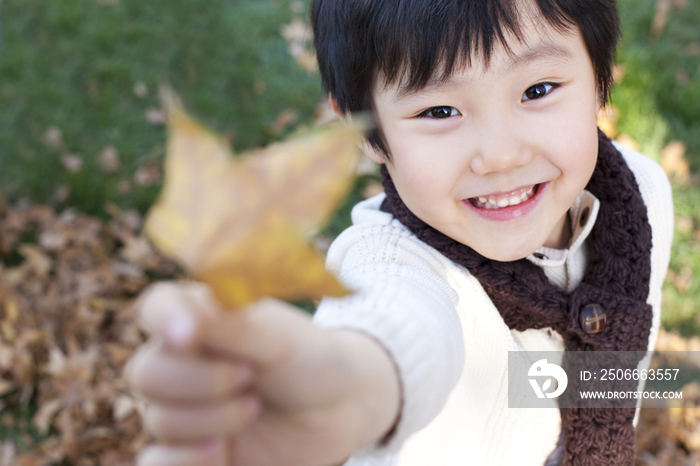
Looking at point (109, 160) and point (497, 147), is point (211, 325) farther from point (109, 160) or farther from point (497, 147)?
point (109, 160)

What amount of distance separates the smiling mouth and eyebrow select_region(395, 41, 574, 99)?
248 millimetres

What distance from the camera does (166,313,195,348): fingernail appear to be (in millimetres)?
471

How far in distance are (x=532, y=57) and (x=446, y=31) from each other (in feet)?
0.55

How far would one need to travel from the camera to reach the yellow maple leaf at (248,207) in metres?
0.45

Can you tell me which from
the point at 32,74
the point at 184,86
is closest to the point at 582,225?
the point at 184,86

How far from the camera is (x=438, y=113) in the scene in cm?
109

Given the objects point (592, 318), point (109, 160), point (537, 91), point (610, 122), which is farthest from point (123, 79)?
point (592, 318)

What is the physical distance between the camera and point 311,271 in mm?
461

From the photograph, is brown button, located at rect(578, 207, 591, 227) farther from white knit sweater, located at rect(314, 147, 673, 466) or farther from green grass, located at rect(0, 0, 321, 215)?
green grass, located at rect(0, 0, 321, 215)

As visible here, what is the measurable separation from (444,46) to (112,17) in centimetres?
382

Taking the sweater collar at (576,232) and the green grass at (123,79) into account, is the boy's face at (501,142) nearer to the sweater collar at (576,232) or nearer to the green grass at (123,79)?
the sweater collar at (576,232)

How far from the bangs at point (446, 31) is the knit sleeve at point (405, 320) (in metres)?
0.34

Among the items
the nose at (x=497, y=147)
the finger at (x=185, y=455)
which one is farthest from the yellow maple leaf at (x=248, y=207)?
the nose at (x=497, y=147)

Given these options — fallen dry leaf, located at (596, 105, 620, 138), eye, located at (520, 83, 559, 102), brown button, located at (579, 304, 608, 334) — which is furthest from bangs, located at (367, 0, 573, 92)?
fallen dry leaf, located at (596, 105, 620, 138)
